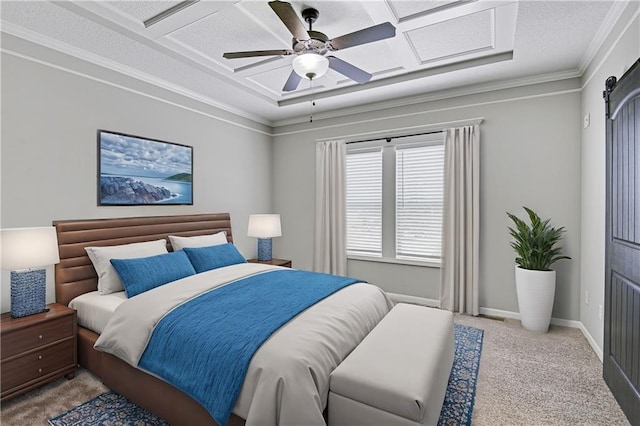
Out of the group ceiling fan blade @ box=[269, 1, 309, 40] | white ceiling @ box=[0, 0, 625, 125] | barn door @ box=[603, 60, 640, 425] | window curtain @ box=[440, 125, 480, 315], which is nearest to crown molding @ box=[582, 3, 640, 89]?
white ceiling @ box=[0, 0, 625, 125]

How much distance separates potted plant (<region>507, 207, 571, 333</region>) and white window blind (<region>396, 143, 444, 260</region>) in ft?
3.16

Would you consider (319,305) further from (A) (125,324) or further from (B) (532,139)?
(B) (532,139)

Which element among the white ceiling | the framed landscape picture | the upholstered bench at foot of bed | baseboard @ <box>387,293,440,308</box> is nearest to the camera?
the upholstered bench at foot of bed

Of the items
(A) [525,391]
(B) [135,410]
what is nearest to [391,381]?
(A) [525,391]

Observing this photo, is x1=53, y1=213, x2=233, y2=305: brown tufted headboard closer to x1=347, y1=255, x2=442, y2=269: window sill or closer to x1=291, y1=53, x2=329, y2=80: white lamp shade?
x1=291, y1=53, x2=329, y2=80: white lamp shade

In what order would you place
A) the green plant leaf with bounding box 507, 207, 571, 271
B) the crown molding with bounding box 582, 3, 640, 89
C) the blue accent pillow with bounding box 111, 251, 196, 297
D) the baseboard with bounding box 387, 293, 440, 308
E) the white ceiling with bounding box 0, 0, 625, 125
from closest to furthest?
the crown molding with bounding box 582, 3, 640, 89 < the white ceiling with bounding box 0, 0, 625, 125 < the blue accent pillow with bounding box 111, 251, 196, 297 < the green plant leaf with bounding box 507, 207, 571, 271 < the baseboard with bounding box 387, 293, 440, 308

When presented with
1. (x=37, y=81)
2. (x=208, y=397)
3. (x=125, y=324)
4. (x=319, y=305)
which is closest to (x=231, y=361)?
(x=208, y=397)

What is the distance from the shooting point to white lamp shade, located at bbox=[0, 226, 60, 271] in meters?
2.27

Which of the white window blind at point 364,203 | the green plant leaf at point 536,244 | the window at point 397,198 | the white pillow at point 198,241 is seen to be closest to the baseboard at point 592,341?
the green plant leaf at point 536,244

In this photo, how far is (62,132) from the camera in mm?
2906

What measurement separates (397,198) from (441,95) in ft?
4.69

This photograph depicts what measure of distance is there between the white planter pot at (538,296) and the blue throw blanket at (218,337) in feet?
7.17

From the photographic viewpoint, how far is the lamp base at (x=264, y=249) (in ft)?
15.3

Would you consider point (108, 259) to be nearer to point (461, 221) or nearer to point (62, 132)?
point (62, 132)
